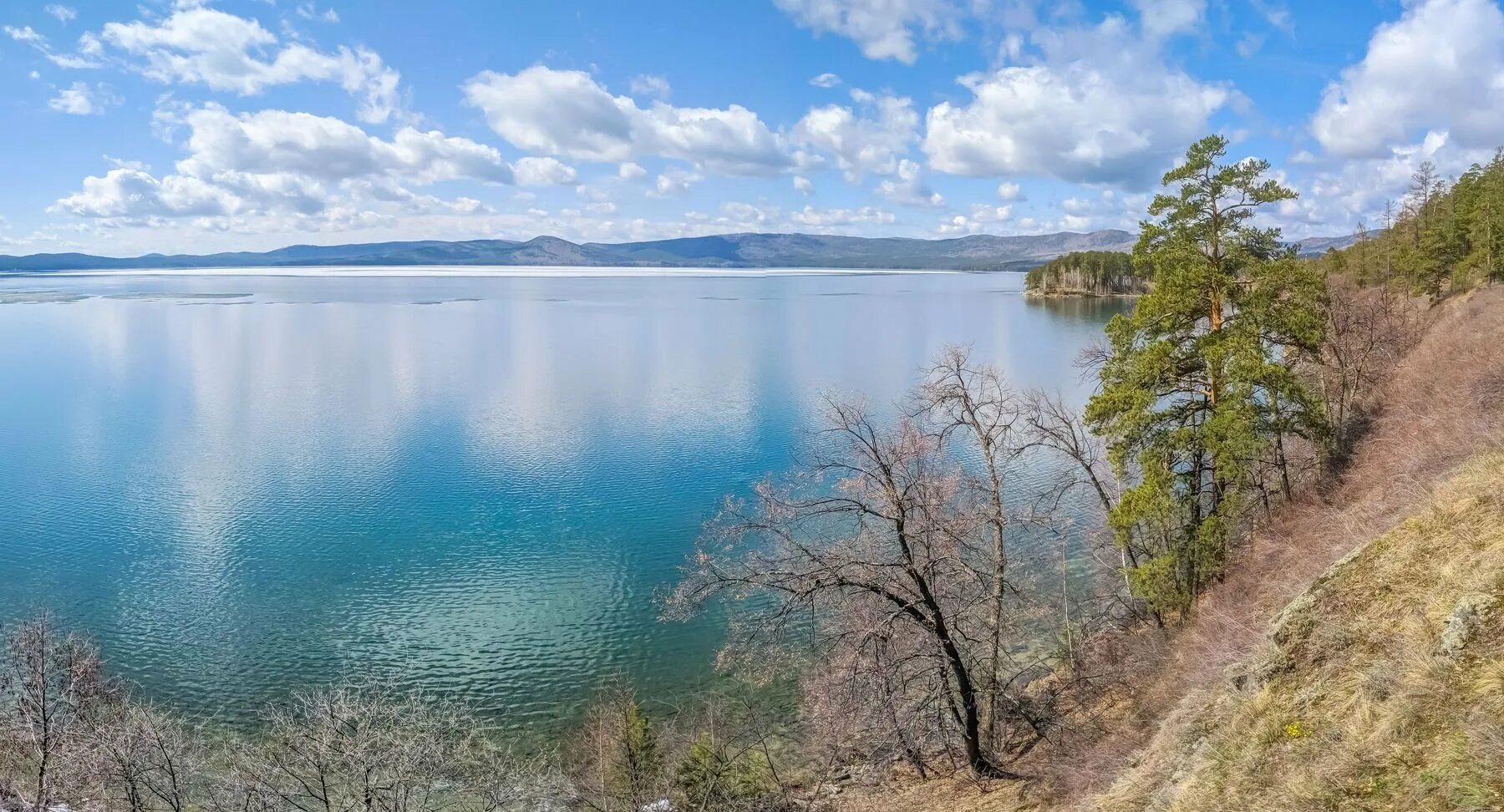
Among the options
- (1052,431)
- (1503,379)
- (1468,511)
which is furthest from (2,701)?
(1503,379)

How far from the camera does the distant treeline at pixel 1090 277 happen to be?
144 m

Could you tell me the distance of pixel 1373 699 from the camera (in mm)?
7844

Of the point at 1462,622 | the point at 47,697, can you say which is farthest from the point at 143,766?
the point at 1462,622

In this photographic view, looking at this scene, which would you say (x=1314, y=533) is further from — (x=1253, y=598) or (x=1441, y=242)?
(x=1441, y=242)

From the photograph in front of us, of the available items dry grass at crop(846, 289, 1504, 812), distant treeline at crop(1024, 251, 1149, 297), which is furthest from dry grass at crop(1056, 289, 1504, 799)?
distant treeline at crop(1024, 251, 1149, 297)

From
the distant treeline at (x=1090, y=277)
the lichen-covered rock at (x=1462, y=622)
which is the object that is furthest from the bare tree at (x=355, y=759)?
the distant treeline at (x=1090, y=277)

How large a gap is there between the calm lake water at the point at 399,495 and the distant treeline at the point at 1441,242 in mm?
20480

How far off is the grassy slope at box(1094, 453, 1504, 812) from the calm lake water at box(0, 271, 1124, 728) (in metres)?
15.2

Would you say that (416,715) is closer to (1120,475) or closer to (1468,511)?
(1120,475)

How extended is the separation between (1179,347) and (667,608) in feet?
51.3

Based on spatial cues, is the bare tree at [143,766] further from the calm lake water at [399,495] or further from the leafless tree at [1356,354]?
the leafless tree at [1356,354]

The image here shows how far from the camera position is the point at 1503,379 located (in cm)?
1731

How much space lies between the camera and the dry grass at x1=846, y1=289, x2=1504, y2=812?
11031 millimetres

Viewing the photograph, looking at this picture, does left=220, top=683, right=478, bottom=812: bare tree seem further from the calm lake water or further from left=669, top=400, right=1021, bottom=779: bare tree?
left=669, top=400, right=1021, bottom=779: bare tree
